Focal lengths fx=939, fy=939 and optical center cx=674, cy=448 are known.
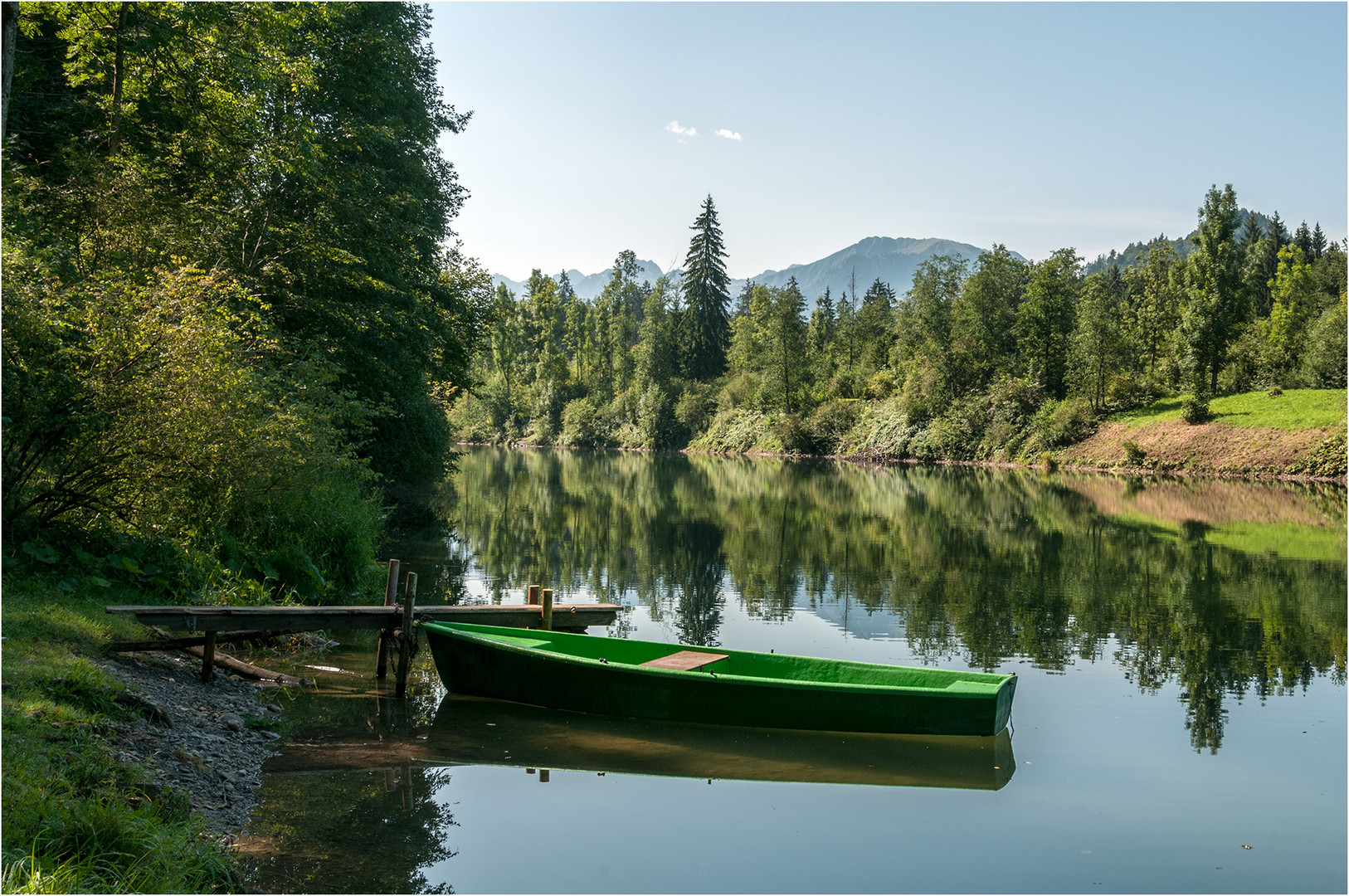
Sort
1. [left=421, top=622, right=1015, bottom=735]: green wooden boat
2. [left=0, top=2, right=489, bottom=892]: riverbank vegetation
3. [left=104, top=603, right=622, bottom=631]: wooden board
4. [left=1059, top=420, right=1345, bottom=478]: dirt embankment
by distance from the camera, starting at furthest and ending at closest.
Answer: [left=1059, top=420, right=1345, bottom=478]: dirt embankment, [left=104, top=603, right=622, bottom=631]: wooden board, [left=421, top=622, right=1015, bottom=735]: green wooden boat, [left=0, top=2, right=489, bottom=892]: riverbank vegetation

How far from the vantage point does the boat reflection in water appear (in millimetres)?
8352

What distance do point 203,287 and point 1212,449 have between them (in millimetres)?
44793

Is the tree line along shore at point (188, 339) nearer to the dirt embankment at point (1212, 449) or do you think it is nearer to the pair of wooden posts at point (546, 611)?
the pair of wooden posts at point (546, 611)

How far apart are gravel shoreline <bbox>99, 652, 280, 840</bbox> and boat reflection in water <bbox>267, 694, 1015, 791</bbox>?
0.41 meters

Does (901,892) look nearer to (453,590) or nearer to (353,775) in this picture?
(353,775)

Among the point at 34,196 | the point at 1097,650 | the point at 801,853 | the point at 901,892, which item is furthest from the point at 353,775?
the point at 34,196

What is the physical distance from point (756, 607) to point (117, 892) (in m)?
12.2

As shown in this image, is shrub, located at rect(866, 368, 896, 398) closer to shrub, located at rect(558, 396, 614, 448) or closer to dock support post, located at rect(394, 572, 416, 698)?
shrub, located at rect(558, 396, 614, 448)

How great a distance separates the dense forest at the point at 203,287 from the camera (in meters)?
10.2

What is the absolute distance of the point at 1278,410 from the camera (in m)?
43.3

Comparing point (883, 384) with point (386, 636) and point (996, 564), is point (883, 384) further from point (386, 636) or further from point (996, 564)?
point (386, 636)

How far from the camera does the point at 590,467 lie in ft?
184

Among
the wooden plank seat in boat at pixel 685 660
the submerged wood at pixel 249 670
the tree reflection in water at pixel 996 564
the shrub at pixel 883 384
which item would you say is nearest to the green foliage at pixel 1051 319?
the shrub at pixel 883 384

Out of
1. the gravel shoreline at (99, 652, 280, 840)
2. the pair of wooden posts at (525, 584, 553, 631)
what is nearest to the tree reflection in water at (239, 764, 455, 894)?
the gravel shoreline at (99, 652, 280, 840)
